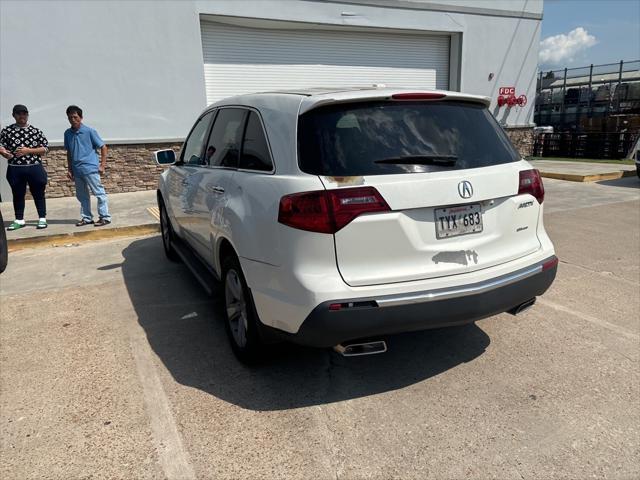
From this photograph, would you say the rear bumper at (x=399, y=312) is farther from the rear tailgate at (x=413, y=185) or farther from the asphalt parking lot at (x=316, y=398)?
the asphalt parking lot at (x=316, y=398)

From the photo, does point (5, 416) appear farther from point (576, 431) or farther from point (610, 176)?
point (610, 176)

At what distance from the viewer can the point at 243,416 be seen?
109 inches

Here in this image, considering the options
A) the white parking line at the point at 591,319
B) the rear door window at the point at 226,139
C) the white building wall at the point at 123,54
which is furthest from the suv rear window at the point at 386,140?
the white building wall at the point at 123,54

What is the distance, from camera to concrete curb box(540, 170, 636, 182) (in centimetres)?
1226

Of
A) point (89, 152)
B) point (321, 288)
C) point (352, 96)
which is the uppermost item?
point (352, 96)

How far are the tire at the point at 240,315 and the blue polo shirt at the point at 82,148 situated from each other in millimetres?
5123

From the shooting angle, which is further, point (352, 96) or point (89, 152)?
point (89, 152)

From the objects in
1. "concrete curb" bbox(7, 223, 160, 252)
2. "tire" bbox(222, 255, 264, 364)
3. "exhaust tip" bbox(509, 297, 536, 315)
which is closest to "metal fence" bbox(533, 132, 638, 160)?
"concrete curb" bbox(7, 223, 160, 252)

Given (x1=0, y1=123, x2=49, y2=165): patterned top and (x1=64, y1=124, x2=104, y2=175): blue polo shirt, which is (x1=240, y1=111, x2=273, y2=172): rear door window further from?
(x1=0, y1=123, x2=49, y2=165): patterned top

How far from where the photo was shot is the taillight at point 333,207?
8.21 feet

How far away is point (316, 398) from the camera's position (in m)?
2.93

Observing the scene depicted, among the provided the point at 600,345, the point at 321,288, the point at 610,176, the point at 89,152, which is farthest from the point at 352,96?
the point at 610,176

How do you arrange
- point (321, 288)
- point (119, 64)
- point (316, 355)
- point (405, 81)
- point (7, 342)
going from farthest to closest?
1. point (405, 81)
2. point (119, 64)
3. point (7, 342)
4. point (316, 355)
5. point (321, 288)

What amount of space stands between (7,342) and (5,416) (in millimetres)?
1200
